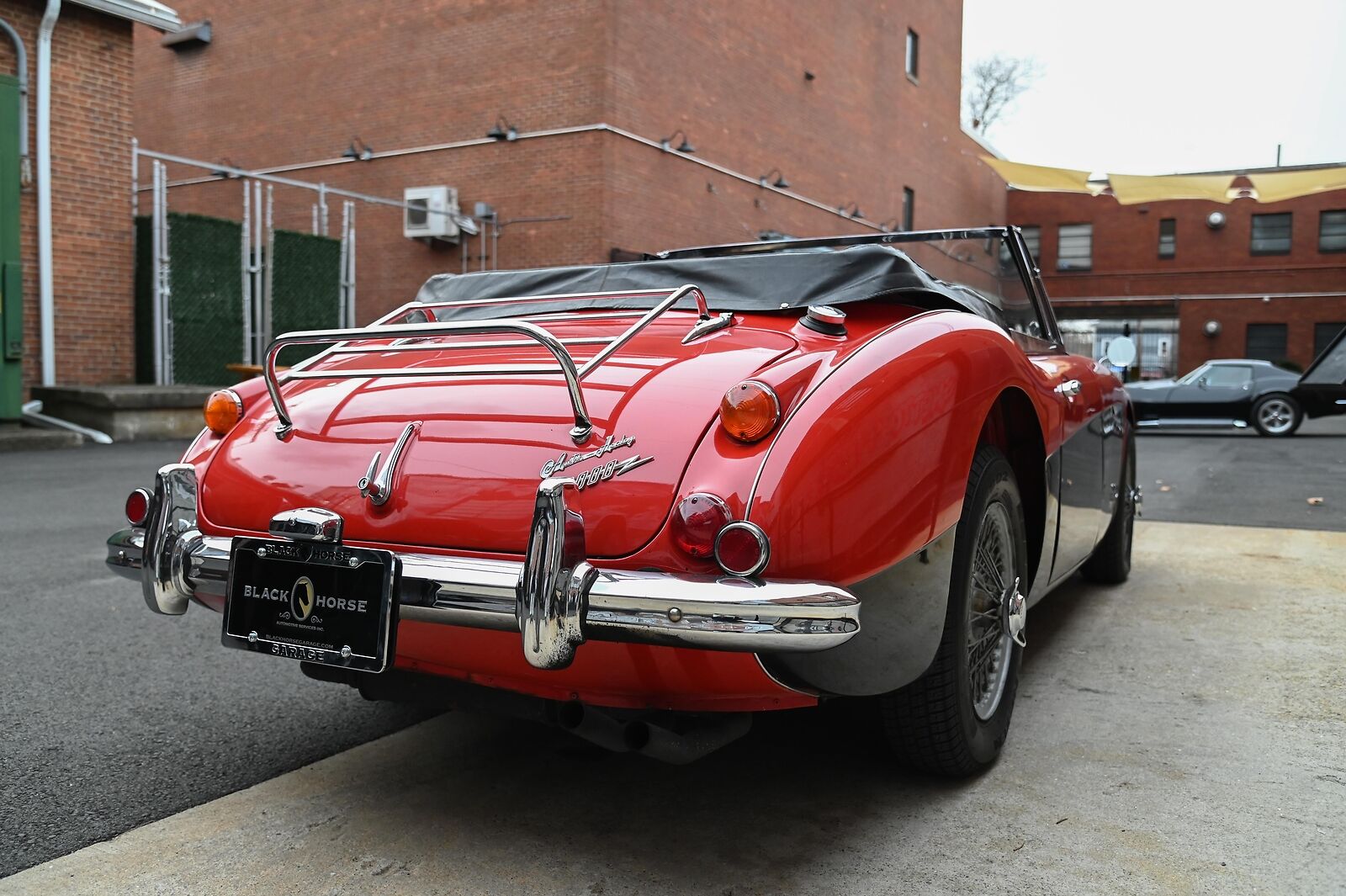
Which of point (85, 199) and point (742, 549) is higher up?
point (85, 199)

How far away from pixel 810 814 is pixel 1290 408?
1718cm

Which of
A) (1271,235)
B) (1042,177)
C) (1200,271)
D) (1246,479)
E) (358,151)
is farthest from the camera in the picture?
(1200,271)

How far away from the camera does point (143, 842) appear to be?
224cm

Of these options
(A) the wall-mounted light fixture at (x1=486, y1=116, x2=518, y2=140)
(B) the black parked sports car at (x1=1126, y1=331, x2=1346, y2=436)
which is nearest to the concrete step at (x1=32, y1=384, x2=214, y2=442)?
(A) the wall-mounted light fixture at (x1=486, y1=116, x2=518, y2=140)

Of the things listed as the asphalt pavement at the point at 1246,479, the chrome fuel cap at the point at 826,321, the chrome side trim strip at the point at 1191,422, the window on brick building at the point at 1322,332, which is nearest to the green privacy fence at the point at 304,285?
the asphalt pavement at the point at 1246,479

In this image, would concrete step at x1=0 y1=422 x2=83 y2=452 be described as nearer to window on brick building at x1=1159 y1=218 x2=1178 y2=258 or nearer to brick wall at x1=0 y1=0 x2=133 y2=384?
brick wall at x1=0 y1=0 x2=133 y2=384

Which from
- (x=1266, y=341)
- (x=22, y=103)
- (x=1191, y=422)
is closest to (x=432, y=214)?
(x=22, y=103)

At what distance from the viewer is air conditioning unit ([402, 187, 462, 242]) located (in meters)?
15.9

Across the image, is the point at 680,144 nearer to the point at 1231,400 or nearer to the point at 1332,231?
the point at 1231,400

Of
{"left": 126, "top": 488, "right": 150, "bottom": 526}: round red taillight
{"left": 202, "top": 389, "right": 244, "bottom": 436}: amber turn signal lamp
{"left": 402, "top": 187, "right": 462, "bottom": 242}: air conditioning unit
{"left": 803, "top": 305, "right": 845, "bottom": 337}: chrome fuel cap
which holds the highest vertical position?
{"left": 402, "top": 187, "right": 462, "bottom": 242}: air conditioning unit

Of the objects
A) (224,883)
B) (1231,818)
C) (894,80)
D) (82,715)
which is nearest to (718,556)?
(224,883)

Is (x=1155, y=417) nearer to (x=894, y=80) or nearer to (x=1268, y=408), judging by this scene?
(x=1268, y=408)

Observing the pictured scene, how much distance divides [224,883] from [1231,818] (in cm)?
215

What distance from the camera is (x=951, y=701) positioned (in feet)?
7.91
